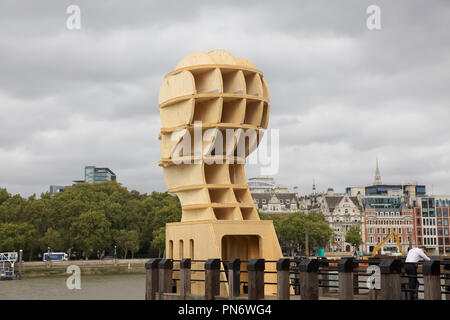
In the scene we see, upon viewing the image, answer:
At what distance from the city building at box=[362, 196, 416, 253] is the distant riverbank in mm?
73412

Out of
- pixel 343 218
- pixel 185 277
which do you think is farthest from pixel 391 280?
pixel 343 218

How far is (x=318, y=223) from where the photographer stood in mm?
128125

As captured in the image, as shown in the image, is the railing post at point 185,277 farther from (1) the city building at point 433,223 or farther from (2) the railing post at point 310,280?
(1) the city building at point 433,223

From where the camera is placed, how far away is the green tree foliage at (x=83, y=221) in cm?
9567

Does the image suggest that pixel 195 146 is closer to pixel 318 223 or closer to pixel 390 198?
pixel 318 223

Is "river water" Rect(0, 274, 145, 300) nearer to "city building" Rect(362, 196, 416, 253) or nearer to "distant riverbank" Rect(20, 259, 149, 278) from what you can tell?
"distant riverbank" Rect(20, 259, 149, 278)

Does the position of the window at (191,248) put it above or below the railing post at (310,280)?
above

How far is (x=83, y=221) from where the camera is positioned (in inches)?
3804

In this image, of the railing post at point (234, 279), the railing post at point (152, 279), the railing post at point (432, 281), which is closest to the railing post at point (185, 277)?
→ the railing post at point (152, 279)

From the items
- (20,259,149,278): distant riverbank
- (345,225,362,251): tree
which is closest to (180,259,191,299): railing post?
(20,259,149,278): distant riverbank

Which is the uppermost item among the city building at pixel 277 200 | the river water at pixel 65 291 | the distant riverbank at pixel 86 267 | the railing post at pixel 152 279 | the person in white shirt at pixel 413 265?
the city building at pixel 277 200

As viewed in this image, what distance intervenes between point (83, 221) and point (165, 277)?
241ft

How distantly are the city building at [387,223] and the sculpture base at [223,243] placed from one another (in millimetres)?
123100
